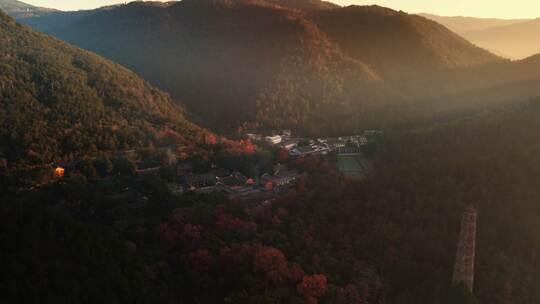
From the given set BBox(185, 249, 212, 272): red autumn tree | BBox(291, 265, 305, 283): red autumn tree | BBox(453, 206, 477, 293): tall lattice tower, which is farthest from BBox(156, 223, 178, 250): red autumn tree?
BBox(453, 206, 477, 293): tall lattice tower

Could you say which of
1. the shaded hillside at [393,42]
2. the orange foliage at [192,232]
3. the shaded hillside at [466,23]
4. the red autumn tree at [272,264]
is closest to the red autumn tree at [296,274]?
the red autumn tree at [272,264]

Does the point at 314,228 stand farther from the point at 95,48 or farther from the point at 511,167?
the point at 95,48

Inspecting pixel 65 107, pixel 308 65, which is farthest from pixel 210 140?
pixel 308 65

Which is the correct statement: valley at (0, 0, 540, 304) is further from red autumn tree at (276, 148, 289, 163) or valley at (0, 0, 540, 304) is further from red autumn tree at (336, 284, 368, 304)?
red autumn tree at (276, 148, 289, 163)

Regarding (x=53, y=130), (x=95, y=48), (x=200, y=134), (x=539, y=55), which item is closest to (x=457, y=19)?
(x=539, y=55)

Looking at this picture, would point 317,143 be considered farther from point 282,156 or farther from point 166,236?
point 166,236
